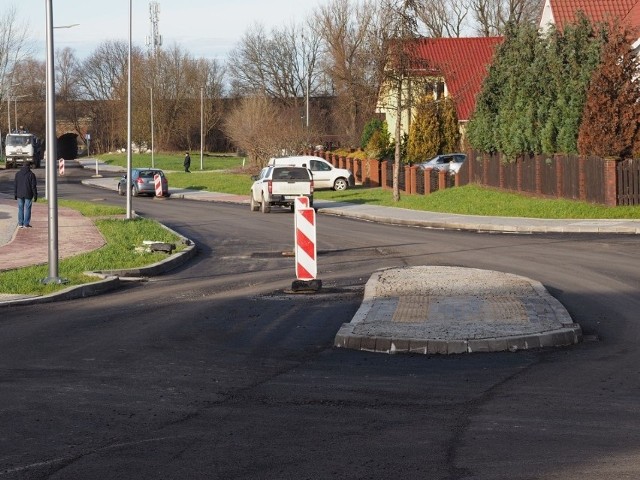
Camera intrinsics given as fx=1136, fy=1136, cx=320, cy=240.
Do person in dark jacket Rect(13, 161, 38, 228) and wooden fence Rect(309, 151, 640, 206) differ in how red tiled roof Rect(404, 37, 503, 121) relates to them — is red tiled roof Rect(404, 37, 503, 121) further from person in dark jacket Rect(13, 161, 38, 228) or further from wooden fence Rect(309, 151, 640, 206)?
person in dark jacket Rect(13, 161, 38, 228)

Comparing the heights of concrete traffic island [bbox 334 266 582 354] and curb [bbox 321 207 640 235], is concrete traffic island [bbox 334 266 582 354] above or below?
below

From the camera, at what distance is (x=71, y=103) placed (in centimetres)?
13325

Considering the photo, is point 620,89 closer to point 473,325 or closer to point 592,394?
point 473,325

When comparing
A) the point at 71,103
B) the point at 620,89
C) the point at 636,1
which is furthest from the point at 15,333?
the point at 71,103

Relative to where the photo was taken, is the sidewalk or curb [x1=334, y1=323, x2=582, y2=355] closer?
curb [x1=334, y1=323, x2=582, y2=355]

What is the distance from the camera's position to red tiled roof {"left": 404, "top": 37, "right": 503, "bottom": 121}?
61.6 m

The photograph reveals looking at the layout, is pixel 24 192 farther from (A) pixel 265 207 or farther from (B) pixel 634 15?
(B) pixel 634 15

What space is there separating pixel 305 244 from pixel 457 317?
4131mm

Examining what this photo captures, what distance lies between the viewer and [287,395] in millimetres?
9000

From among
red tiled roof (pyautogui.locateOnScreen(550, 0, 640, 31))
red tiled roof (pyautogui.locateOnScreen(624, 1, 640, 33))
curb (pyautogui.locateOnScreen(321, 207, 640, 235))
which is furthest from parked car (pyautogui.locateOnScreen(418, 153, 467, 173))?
curb (pyautogui.locateOnScreen(321, 207, 640, 235))

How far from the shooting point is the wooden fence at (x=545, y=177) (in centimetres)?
3195

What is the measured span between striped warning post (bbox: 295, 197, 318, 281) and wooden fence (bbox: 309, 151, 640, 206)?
17506 millimetres

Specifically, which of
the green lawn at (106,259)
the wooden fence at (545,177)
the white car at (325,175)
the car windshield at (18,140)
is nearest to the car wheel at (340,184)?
the white car at (325,175)

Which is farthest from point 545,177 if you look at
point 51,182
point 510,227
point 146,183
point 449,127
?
point 146,183
